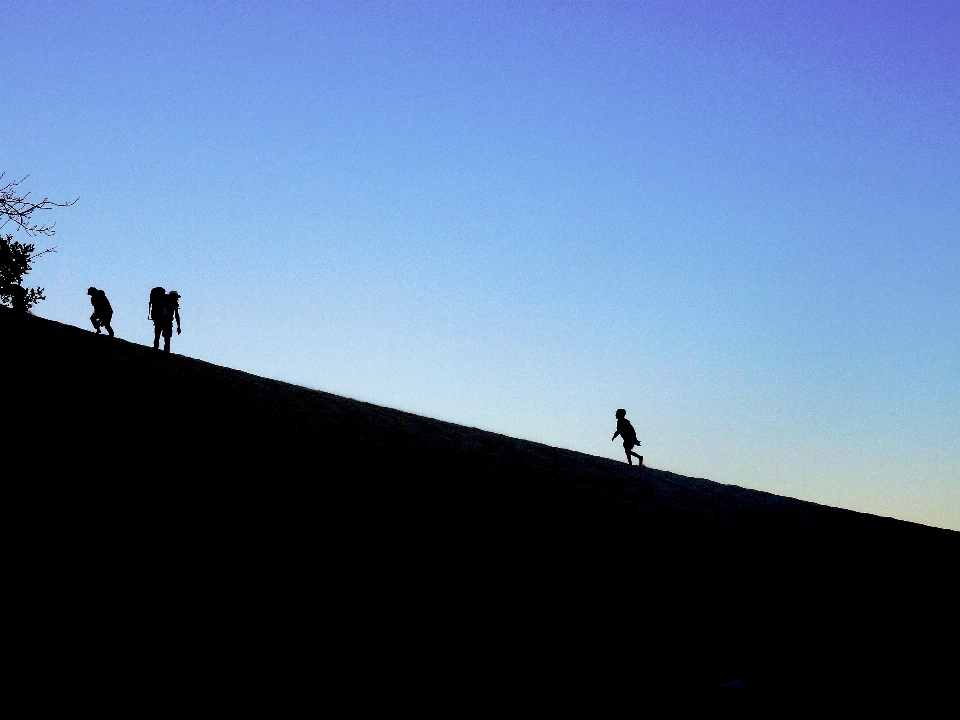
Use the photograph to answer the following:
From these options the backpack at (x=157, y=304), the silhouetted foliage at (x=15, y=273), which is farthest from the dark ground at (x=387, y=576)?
the silhouetted foliage at (x=15, y=273)

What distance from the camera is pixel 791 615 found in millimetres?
8250

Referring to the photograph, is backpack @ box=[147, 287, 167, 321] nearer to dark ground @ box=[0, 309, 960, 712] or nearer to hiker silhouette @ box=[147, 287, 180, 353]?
hiker silhouette @ box=[147, 287, 180, 353]

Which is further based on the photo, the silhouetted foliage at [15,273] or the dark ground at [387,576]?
the silhouetted foliage at [15,273]

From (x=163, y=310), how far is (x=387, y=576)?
46.3ft

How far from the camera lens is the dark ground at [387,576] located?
521 centimetres

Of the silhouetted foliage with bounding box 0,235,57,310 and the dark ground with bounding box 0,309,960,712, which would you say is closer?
the dark ground with bounding box 0,309,960,712

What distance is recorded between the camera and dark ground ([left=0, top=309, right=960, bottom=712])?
17.1 feet

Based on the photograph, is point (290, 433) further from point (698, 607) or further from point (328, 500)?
point (698, 607)

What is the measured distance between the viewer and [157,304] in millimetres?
18188

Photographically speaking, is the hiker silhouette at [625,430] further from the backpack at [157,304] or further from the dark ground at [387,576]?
the backpack at [157,304]

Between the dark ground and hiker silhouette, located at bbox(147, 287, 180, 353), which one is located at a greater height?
hiker silhouette, located at bbox(147, 287, 180, 353)

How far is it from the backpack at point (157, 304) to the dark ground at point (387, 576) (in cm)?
453

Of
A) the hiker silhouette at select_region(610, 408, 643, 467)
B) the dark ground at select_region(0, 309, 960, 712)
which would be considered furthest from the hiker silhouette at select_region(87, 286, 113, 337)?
the hiker silhouette at select_region(610, 408, 643, 467)

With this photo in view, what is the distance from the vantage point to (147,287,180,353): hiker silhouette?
712 inches
